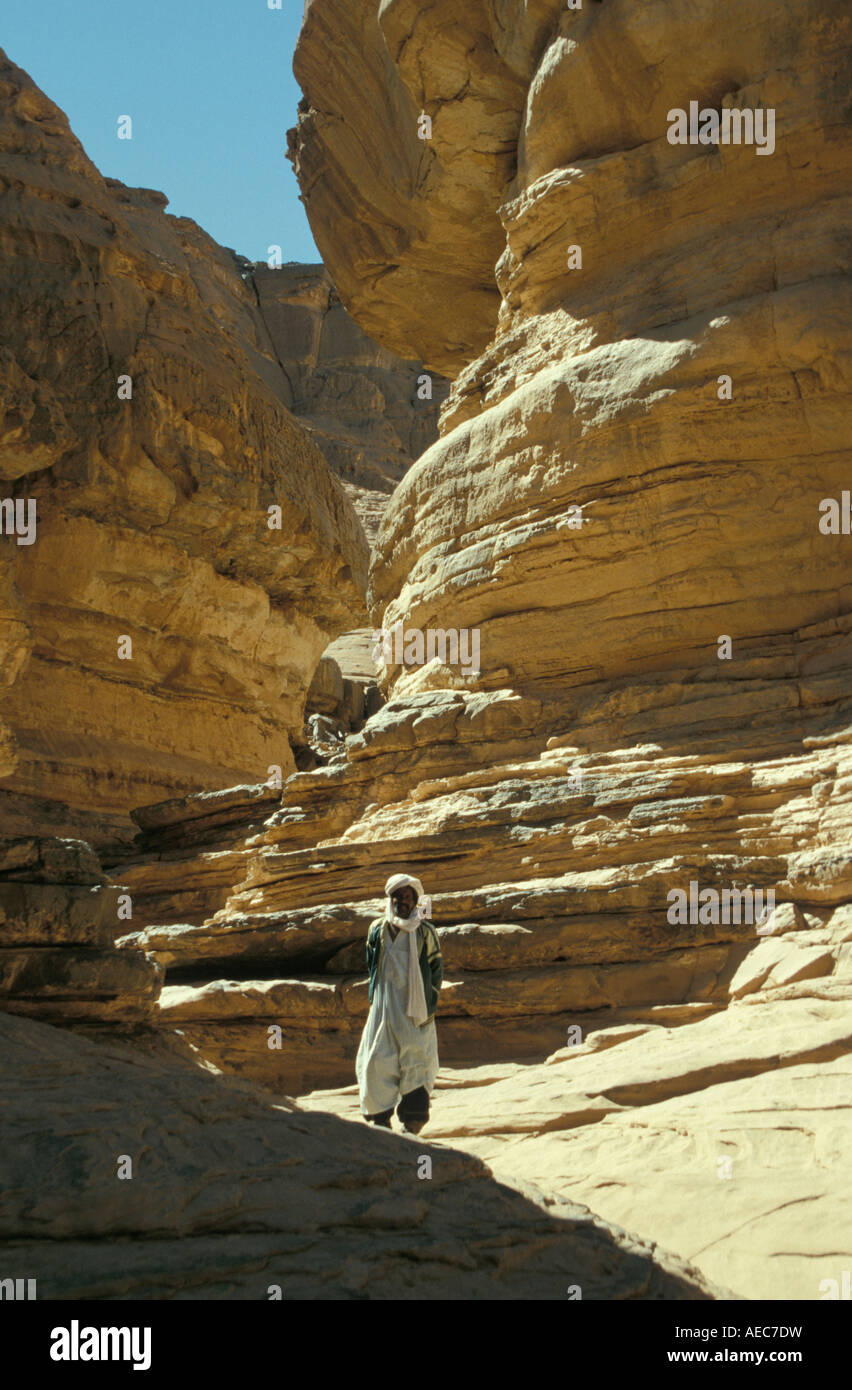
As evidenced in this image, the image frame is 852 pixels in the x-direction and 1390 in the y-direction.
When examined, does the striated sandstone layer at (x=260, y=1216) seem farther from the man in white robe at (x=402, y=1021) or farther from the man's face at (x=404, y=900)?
the man's face at (x=404, y=900)

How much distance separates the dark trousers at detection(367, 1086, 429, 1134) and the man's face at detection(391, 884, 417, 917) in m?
0.93

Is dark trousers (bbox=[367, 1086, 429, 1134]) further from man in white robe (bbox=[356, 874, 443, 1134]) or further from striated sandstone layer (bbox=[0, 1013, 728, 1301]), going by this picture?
striated sandstone layer (bbox=[0, 1013, 728, 1301])

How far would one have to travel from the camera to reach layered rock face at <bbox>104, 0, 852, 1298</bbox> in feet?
22.9

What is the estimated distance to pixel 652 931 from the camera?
25.5 ft

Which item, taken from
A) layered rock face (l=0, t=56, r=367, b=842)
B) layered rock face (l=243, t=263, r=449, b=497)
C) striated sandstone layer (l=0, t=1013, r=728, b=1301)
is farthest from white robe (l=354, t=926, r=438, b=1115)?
layered rock face (l=243, t=263, r=449, b=497)

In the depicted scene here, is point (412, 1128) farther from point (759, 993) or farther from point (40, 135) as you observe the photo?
point (40, 135)

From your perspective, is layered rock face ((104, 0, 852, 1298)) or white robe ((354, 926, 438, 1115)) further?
layered rock face ((104, 0, 852, 1298))

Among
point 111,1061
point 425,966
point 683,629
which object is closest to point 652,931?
point 425,966

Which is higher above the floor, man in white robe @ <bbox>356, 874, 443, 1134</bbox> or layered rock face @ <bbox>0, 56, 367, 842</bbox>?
layered rock face @ <bbox>0, 56, 367, 842</bbox>


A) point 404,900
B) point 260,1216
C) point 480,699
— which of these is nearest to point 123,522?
point 480,699

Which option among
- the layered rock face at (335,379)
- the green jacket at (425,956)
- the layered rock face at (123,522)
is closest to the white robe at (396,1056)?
the green jacket at (425,956)

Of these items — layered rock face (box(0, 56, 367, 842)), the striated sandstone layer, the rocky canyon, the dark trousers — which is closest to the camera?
the striated sandstone layer

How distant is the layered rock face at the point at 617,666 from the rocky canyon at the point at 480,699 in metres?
0.04

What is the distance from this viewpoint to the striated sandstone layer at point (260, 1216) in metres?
3.53
